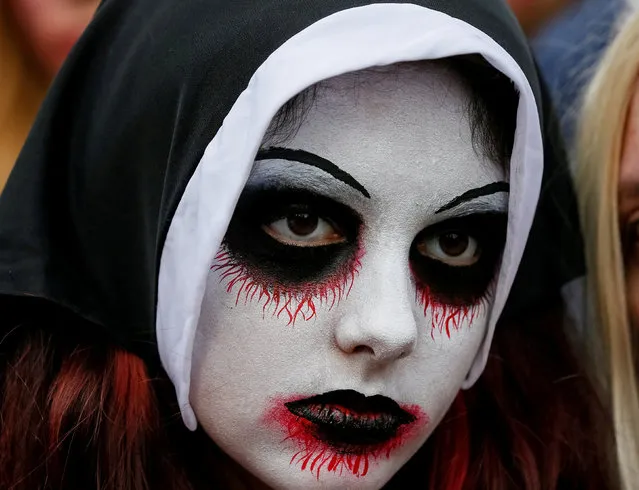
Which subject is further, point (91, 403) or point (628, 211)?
point (628, 211)

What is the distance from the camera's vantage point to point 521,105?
105 centimetres

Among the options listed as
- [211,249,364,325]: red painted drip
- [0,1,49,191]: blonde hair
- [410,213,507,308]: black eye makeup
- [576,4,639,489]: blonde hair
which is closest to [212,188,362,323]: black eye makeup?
[211,249,364,325]: red painted drip

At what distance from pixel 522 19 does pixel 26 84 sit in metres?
0.98

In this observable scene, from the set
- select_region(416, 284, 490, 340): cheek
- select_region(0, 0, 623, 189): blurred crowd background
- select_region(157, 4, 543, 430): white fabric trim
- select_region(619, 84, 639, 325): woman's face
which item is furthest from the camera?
select_region(0, 0, 623, 189): blurred crowd background

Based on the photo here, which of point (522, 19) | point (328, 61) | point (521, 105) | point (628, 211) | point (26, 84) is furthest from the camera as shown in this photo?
point (522, 19)

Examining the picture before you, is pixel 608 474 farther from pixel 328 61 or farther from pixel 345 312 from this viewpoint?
pixel 328 61

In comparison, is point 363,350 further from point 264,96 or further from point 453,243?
point 264,96

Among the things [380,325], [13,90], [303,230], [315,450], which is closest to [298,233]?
[303,230]

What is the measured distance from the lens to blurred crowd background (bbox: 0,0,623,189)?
145 cm

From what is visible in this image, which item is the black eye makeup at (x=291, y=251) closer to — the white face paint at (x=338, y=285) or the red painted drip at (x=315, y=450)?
the white face paint at (x=338, y=285)

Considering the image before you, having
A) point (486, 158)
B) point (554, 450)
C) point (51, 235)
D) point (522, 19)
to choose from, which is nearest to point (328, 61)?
point (486, 158)

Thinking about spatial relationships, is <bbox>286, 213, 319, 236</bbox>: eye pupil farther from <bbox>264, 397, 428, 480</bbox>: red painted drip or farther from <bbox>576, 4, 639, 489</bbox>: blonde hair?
<bbox>576, 4, 639, 489</bbox>: blonde hair

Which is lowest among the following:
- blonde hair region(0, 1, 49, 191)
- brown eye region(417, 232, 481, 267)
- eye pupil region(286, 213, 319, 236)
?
brown eye region(417, 232, 481, 267)

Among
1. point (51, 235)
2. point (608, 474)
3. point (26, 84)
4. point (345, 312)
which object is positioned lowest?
point (608, 474)
